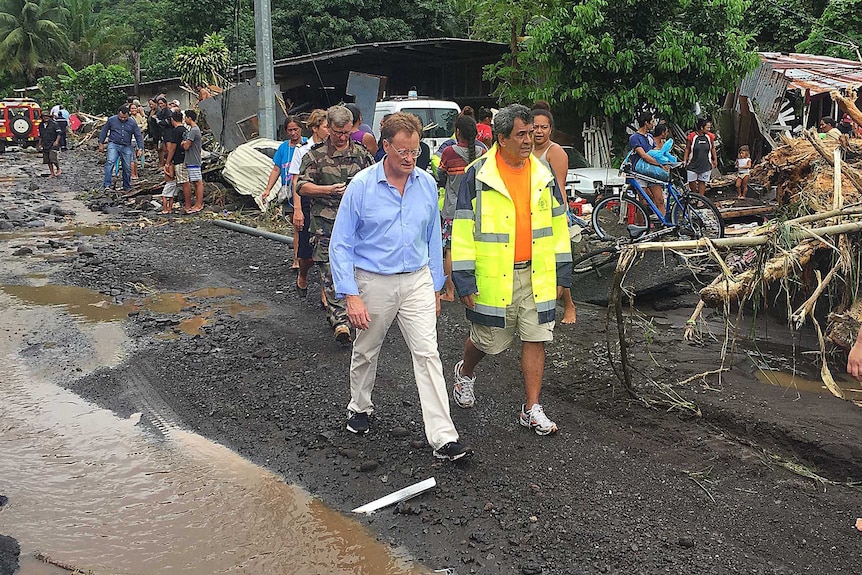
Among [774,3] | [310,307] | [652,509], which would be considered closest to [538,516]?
[652,509]

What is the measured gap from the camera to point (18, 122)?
33.0 meters

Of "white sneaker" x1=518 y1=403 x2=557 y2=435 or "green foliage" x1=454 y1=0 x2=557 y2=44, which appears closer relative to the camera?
"white sneaker" x1=518 y1=403 x2=557 y2=435

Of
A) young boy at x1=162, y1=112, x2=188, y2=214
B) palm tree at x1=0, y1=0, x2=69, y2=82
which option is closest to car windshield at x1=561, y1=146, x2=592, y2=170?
young boy at x1=162, y1=112, x2=188, y2=214

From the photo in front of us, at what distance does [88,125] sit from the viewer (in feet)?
120

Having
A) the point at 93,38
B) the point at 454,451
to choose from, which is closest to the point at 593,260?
the point at 454,451

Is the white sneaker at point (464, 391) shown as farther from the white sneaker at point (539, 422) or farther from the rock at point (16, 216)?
the rock at point (16, 216)

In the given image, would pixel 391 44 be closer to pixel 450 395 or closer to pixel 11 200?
pixel 11 200

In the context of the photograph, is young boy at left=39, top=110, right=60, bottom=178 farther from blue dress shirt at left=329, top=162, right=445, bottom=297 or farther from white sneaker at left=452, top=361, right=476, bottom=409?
blue dress shirt at left=329, top=162, right=445, bottom=297

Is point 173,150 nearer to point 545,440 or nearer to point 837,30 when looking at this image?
point 545,440

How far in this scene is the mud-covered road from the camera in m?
3.74

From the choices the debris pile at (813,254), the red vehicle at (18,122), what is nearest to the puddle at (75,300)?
the debris pile at (813,254)

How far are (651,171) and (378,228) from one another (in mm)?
6669

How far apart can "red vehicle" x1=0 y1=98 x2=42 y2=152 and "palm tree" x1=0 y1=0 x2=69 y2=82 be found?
679 inches

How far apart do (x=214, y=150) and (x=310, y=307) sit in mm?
12315
